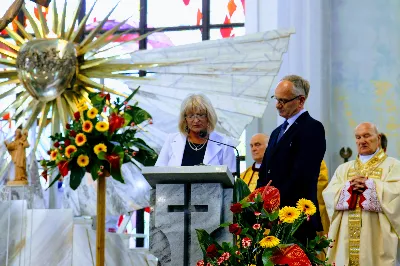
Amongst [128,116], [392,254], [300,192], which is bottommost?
[392,254]

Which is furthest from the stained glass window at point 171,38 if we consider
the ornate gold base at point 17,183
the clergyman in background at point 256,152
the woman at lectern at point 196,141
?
the woman at lectern at point 196,141

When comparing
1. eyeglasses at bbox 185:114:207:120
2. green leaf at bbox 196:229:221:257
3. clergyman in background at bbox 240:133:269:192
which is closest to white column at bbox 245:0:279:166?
clergyman in background at bbox 240:133:269:192

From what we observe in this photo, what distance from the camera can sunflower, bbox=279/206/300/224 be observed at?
420 cm

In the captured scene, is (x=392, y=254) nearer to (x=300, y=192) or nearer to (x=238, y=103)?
(x=300, y=192)

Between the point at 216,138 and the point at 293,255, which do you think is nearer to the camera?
the point at 293,255

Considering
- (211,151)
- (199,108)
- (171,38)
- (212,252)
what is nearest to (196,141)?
(211,151)

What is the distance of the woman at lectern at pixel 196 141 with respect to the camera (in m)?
5.51

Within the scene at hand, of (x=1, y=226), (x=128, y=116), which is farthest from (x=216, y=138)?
(x=1, y=226)

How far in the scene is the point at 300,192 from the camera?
4809 millimetres

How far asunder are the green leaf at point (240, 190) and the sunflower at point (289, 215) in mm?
498

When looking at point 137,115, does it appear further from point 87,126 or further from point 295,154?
point 295,154

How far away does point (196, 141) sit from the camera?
5.62m

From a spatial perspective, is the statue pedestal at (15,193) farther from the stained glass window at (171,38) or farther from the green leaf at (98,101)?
the stained glass window at (171,38)

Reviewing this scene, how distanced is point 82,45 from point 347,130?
3055 mm
